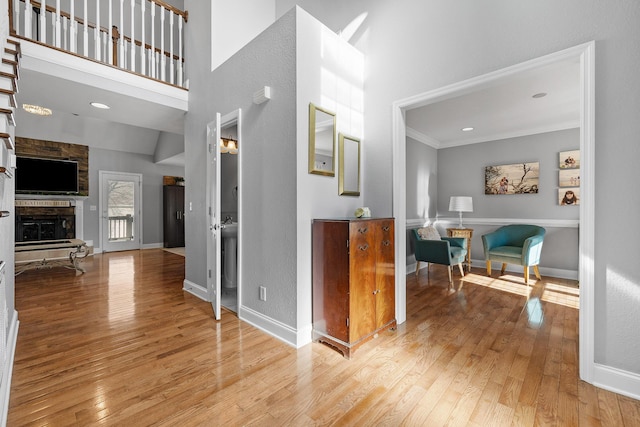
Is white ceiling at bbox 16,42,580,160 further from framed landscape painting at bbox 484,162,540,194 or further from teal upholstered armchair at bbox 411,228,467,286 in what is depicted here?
teal upholstered armchair at bbox 411,228,467,286

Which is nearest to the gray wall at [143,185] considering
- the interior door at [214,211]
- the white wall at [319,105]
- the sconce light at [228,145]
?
the sconce light at [228,145]

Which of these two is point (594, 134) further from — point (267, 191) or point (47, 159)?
point (47, 159)

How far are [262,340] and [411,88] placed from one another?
99.3 inches

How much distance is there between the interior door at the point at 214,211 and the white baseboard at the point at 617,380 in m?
2.86

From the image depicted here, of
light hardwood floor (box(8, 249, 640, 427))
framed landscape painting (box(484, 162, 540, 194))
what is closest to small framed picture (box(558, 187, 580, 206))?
framed landscape painting (box(484, 162, 540, 194))

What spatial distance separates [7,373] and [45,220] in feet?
20.7

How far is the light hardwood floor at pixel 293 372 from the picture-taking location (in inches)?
60.1

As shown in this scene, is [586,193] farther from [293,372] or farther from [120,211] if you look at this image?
[120,211]

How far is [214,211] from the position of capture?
9.29ft

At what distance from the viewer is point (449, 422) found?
1.47 meters

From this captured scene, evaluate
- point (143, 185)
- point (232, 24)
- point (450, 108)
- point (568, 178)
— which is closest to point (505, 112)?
point (450, 108)

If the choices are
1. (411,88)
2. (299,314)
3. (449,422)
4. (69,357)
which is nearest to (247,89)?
(411,88)

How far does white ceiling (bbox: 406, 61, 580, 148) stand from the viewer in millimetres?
3248

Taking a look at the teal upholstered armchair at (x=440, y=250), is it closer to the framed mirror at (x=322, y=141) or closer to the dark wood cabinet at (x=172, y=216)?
the framed mirror at (x=322, y=141)
